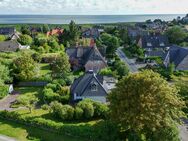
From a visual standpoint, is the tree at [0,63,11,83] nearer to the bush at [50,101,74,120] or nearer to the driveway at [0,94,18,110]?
the driveway at [0,94,18,110]

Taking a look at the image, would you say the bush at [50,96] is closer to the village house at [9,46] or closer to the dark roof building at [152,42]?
the village house at [9,46]

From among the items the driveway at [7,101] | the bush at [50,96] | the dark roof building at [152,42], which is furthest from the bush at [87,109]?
the dark roof building at [152,42]

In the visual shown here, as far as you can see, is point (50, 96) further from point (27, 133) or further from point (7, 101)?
point (27, 133)

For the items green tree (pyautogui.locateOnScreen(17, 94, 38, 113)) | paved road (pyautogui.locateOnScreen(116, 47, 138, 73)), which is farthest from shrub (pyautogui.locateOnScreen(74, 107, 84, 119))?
paved road (pyautogui.locateOnScreen(116, 47, 138, 73))

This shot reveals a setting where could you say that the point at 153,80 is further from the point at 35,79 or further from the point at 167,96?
the point at 35,79

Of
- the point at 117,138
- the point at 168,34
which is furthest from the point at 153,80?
the point at 168,34

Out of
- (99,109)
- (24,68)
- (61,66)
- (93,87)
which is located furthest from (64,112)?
(61,66)
